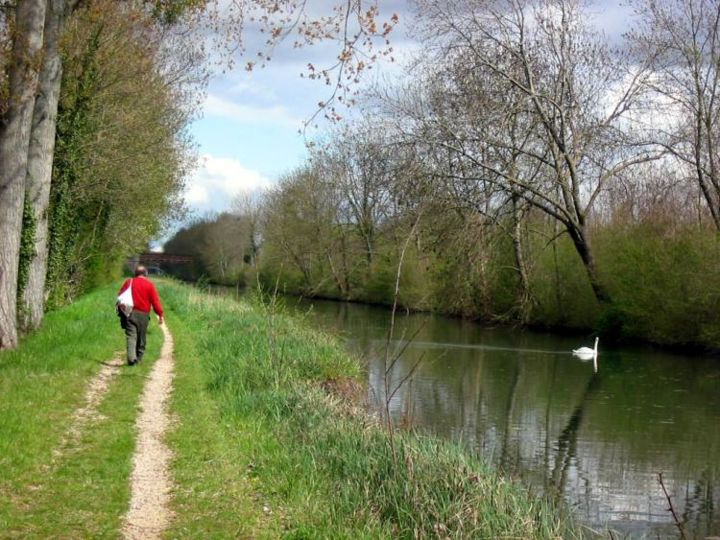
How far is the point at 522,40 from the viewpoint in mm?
24391

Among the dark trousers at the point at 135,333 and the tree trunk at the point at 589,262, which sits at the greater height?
the tree trunk at the point at 589,262

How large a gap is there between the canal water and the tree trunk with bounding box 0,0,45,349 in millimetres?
5762

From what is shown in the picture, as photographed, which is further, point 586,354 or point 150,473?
point 586,354

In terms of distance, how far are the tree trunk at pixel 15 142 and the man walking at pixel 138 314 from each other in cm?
170

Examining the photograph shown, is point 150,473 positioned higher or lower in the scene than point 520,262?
lower

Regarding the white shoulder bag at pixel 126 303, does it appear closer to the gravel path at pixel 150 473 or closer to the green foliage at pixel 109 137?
the gravel path at pixel 150 473

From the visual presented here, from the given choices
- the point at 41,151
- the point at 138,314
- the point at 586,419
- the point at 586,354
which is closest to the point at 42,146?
the point at 41,151

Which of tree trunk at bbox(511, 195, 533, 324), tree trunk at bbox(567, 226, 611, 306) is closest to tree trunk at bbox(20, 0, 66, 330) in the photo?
tree trunk at bbox(511, 195, 533, 324)

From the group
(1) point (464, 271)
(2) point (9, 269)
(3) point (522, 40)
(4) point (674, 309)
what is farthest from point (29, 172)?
(4) point (674, 309)

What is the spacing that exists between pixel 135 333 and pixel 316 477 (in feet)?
21.2

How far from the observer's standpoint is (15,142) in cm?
1237

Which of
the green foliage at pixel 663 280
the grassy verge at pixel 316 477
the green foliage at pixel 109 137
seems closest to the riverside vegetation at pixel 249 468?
the grassy verge at pixel 316 477

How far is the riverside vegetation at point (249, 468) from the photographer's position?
5973 millimetres

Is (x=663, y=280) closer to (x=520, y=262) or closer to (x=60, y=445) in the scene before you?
(x=520, y=262)
